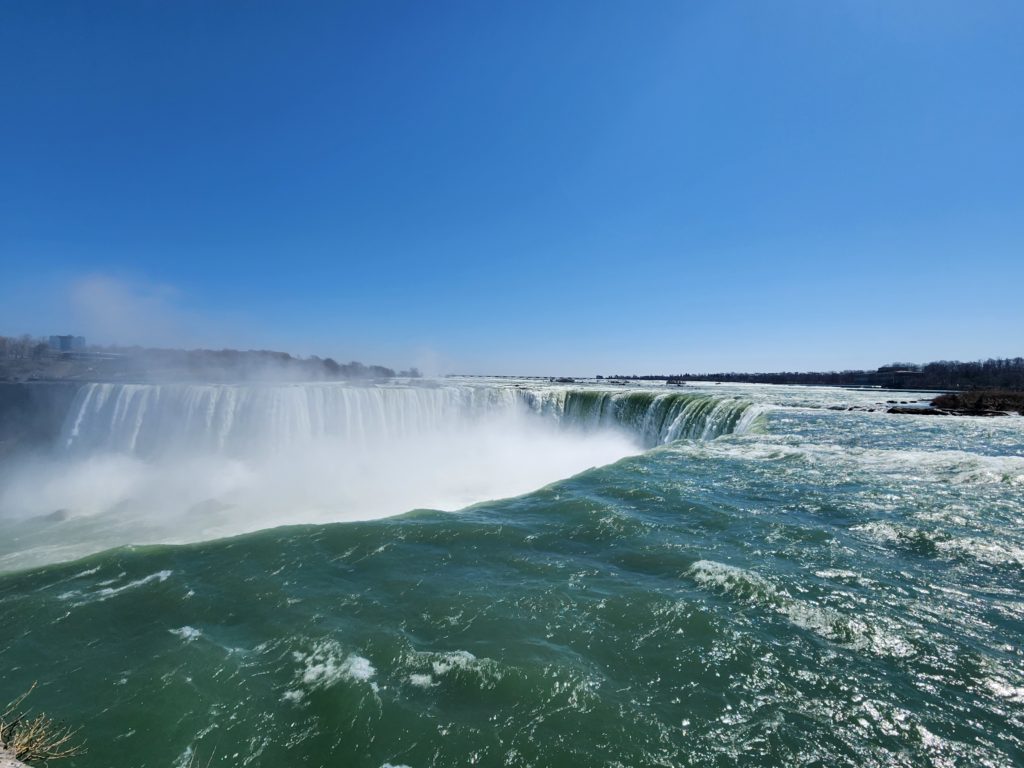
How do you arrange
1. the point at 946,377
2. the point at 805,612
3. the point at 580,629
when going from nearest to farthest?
the point at 580,629, the point at 805,612, the point at 946,377

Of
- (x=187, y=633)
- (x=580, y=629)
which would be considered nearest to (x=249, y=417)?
(x=187, y=633)

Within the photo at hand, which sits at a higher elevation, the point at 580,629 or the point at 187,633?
the point at 580,629

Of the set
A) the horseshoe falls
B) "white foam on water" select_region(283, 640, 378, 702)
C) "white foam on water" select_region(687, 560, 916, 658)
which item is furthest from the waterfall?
"white foam on water" select_region(283, 640, 378, 702)

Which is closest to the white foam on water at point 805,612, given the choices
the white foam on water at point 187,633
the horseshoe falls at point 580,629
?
the horseshoe falls at point 580,629

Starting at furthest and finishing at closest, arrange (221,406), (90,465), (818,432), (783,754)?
(221,406)
(90,465)
(818,432)
(783,754)

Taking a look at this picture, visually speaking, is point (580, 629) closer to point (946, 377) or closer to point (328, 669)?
point (328, 669)

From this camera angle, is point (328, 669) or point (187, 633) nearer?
point (328, 669)

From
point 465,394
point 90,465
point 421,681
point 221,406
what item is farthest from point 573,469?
point 90,465

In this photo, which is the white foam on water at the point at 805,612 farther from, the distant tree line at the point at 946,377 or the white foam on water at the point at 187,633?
the distant tree line at the point at 946,377

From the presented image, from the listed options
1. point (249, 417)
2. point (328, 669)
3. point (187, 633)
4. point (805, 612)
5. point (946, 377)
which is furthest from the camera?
point (946, 377)

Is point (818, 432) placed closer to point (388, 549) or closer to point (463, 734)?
point (388, 549)
